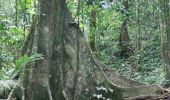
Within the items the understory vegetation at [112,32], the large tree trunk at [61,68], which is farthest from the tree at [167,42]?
the large tree trunk at [61,68]

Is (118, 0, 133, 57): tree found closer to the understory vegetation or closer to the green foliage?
the understory vegetation

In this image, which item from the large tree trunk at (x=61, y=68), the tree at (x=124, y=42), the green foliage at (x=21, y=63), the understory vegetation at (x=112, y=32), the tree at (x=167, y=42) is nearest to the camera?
the green foliage at (x=21, y=63)

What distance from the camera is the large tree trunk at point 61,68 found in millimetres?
5965

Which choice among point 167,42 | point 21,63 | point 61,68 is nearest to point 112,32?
point 167,42

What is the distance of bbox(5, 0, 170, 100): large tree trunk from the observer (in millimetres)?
5965

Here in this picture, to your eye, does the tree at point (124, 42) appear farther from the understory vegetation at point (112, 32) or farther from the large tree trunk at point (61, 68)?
the large tree trunk at point (61, 68)

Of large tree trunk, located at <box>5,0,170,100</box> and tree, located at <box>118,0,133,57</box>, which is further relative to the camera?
tree, located at <box>118,0,133,57</box>

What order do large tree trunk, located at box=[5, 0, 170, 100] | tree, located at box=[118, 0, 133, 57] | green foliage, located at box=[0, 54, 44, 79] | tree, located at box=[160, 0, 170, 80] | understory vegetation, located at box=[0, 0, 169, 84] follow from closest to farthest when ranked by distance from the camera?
green foliage, located at box=[0, 54, 44, 79]
large tree trunk, located at box=[5, 0, 170, 100]
understory vegetation, located at box=[0, 0, 169, 84]
tree, located at box=[160, 0, 170, 80]
tree, located at box=[118, 0, 133, 57]

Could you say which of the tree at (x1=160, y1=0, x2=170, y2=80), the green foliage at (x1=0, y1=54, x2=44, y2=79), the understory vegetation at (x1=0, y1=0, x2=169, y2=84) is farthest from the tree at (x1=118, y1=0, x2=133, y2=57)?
the green foliage at (x1=0, y1=54, x2=44, y2=79)

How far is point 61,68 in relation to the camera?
6.31 m

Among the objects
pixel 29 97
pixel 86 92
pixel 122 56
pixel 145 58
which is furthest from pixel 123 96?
pixel 122 56

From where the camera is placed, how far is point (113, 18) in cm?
1506

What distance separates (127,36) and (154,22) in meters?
1.50

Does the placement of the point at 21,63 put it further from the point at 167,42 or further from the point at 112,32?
the point at 112,32
